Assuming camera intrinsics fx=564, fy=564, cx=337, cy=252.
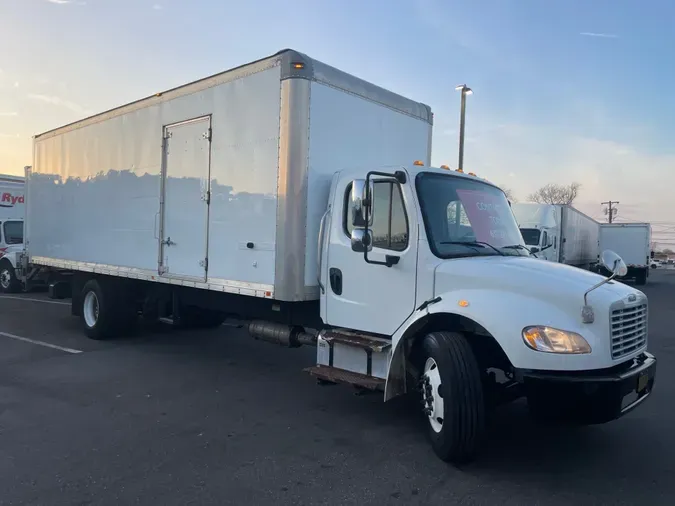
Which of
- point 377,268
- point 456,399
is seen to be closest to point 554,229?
point 377,268

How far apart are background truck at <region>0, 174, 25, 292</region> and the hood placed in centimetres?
1546

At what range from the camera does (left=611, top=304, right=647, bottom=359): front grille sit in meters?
4.20

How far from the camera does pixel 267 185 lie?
20.1ft

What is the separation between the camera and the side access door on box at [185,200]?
279 inches

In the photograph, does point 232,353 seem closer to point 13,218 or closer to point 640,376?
point 640,376

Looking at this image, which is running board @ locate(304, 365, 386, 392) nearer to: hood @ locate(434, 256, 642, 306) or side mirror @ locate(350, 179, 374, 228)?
hood @ locate(434, 256, 642, 306)

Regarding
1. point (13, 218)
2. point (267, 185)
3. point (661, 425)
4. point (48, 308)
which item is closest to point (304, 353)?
point (267, 185)

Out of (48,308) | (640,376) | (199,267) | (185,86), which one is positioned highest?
(185,86)

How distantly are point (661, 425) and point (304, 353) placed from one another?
4.98 meters

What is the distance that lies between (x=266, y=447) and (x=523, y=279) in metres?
2.59

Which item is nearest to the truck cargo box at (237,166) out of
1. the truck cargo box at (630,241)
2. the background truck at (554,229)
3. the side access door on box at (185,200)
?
the side access door on box at (185,200)

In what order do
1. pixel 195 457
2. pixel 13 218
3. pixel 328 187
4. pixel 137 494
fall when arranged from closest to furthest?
1. pixel 137 494
2. pixel 195 457
3. pixel 328 187
4. pixel 13 218

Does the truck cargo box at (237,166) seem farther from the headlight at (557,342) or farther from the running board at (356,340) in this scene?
the headlight at (557,342)

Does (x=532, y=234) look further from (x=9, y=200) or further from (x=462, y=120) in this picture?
(x=9, y=200)
